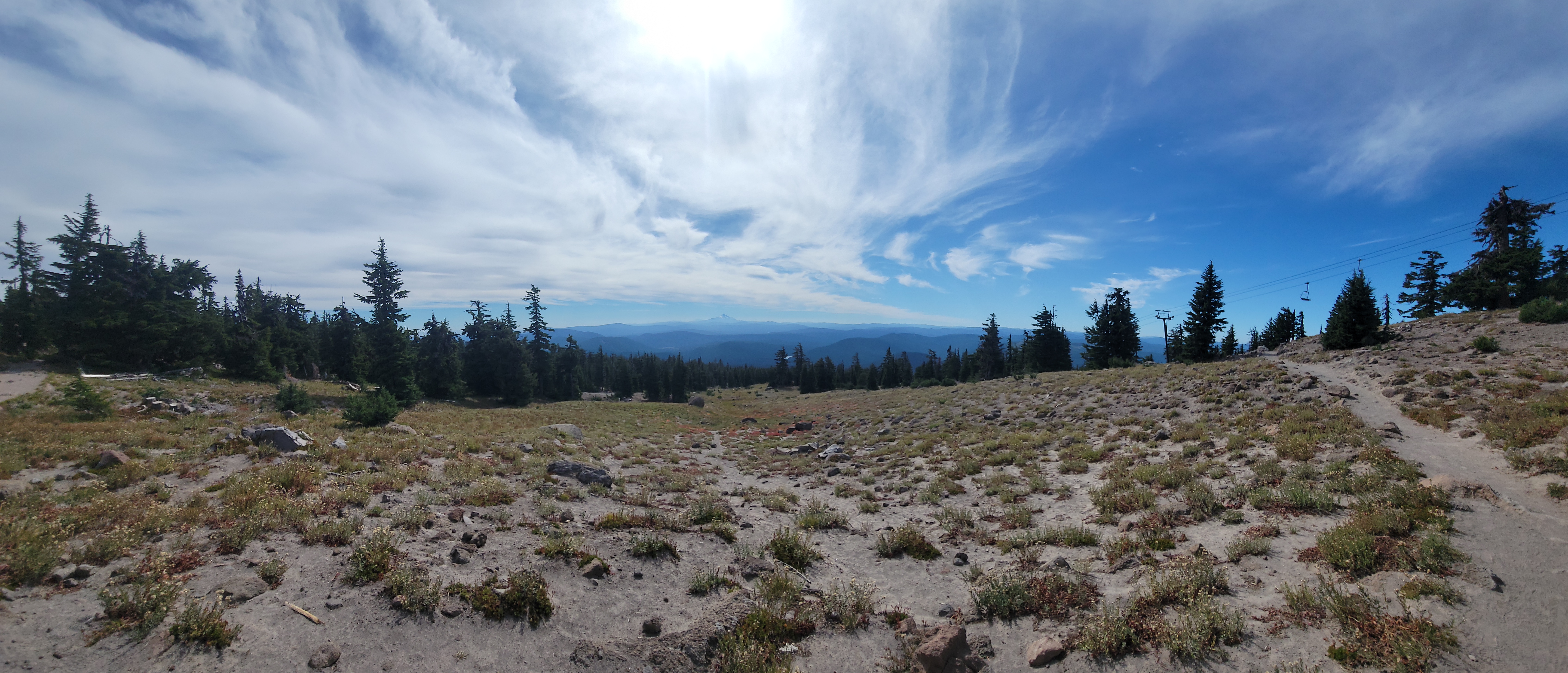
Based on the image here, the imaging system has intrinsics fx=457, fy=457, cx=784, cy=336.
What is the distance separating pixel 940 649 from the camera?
570 centimetres

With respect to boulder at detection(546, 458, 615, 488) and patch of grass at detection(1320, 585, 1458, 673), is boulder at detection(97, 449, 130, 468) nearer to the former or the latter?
boulder at detection(546, 458, 615, 488)

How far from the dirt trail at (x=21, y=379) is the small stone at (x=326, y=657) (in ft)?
95.4

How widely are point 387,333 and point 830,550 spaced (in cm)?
4438

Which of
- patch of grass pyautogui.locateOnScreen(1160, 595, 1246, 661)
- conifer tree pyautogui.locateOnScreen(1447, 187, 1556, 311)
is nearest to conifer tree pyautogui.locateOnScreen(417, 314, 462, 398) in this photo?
patch of grass pyautogui.locateOnScreen(1160, 595, 1246, 661)

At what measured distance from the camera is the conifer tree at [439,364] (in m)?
45.7

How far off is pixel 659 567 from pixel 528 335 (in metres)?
59.1

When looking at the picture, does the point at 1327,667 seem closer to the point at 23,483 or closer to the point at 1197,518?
the point at 1197,518

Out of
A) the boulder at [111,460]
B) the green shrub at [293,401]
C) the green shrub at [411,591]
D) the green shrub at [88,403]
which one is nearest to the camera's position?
the green shrub at [411,591]

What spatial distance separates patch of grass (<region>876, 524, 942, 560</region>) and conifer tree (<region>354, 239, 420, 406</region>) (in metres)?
41.2

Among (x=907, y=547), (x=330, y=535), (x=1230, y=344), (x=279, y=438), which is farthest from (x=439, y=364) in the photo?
(x=1230, y=344)

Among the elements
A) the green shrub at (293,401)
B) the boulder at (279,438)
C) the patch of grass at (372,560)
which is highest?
the green shrub at (293,401)

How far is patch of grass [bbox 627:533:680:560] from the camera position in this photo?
8.49 meters

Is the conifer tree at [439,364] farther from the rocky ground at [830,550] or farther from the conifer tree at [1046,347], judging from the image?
the conifer tree at [1046,347]

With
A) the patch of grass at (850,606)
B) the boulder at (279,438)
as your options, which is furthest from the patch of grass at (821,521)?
the boulder at (279,438)
